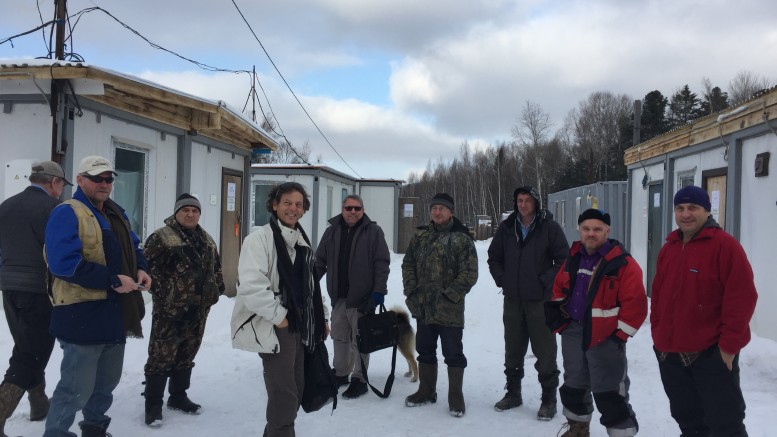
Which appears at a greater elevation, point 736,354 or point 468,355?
point 736,354

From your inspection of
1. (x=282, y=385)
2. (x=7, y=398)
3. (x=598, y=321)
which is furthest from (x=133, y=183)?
(x=598, y=321)

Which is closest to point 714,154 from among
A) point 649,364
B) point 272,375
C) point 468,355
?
point 649,364

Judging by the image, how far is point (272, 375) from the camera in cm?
328

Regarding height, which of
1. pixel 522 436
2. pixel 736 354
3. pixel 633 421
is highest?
pixel 736 354

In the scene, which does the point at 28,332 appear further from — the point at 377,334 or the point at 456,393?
the point at 456,393

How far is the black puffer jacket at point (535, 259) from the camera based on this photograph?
178 inches

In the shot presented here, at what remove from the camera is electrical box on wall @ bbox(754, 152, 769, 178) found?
6039 millimetres

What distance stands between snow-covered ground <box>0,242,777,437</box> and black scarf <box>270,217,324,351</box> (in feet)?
3.50

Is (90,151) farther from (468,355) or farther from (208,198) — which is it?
(468,355)

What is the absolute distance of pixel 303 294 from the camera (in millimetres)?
3404

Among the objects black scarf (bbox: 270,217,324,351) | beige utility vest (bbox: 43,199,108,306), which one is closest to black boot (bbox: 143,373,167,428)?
beige utility vest (bbox: 43,199,108,306)

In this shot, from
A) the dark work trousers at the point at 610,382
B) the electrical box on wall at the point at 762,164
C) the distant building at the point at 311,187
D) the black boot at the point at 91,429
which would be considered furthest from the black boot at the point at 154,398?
the distant building at the point at 311,187

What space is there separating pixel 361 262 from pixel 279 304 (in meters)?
1.78

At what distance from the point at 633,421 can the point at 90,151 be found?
19.2 feet
